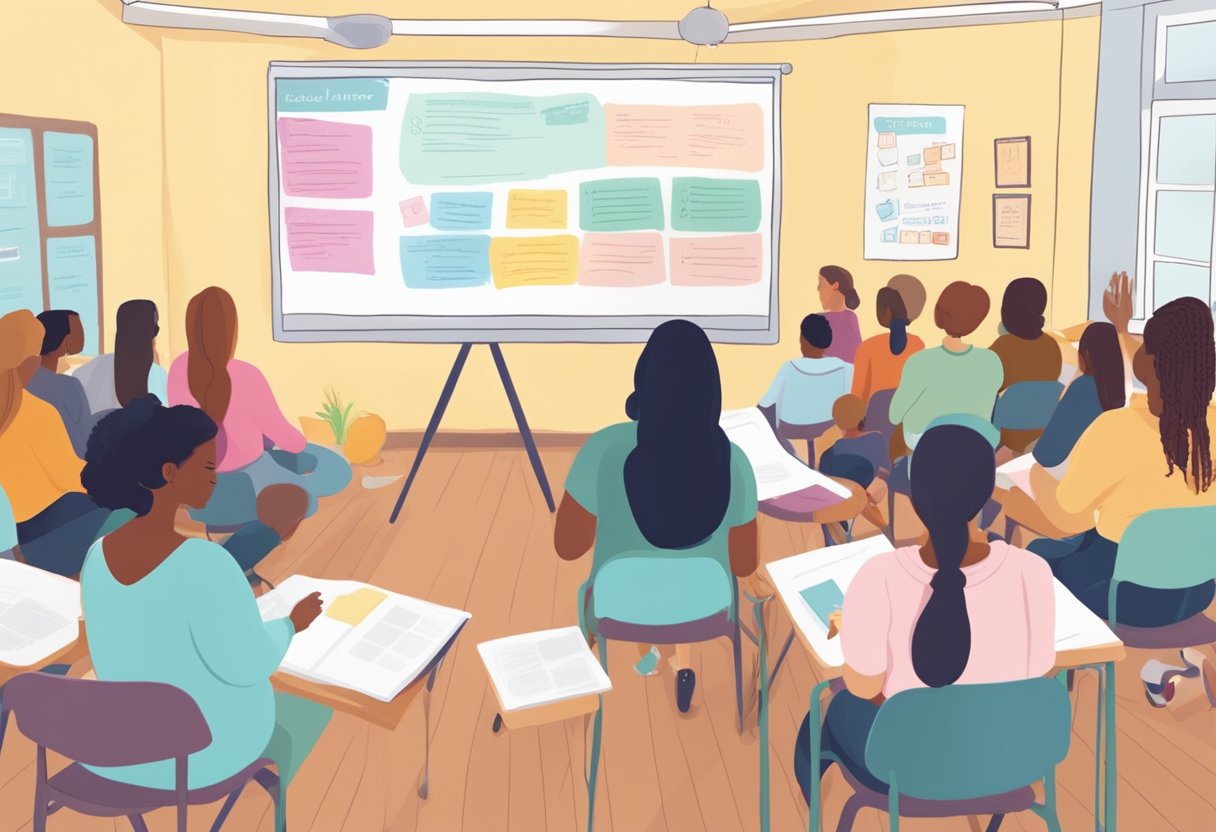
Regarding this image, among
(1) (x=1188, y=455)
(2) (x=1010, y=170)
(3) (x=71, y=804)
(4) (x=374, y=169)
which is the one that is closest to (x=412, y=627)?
(3) (x=71, y=804)

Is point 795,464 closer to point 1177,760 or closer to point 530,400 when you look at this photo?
point 1177,760

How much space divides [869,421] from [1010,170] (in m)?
2.97

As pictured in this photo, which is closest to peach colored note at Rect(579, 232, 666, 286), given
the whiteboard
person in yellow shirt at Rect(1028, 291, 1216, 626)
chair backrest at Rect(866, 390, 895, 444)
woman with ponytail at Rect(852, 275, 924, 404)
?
the whiteboard

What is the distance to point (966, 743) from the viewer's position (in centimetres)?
165

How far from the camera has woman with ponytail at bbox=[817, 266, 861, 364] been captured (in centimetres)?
423

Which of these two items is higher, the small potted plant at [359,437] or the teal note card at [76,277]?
the teal note card at [76,277]

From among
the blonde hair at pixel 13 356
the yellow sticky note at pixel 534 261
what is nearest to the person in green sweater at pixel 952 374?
the yellow sticky note at pixel 534 261

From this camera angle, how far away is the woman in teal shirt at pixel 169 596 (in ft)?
5.52

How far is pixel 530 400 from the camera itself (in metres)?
6.32

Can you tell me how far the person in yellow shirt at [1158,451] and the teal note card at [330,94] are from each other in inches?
136

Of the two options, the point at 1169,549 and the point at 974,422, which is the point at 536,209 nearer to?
the point at 974,422

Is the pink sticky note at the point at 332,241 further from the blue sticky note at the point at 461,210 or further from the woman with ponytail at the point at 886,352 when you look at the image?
the woman with ponytail at the point at 886,352

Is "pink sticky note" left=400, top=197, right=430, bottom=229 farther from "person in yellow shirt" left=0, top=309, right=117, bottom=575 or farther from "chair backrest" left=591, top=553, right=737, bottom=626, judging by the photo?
"chair backrest" left=591, top=553, right=737, bottom=626

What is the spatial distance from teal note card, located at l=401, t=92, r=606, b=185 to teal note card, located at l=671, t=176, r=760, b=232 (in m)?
0.45
